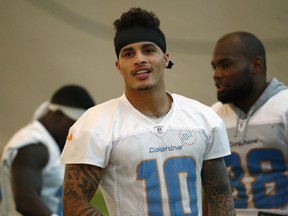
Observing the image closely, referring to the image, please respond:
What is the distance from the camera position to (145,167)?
3191 millimetres

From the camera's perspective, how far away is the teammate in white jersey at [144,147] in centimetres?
315

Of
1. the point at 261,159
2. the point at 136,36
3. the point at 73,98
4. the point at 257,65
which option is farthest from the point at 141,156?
the point at 73,98

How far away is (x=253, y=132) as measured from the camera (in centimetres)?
436

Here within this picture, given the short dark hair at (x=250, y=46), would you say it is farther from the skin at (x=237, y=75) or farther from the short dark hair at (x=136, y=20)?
the short dark hair at (x=136, y=20)

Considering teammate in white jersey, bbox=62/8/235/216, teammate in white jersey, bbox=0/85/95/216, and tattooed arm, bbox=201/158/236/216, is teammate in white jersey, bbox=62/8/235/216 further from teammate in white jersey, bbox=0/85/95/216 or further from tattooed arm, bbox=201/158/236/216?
teammate in white jersey, bbox=0/85/95/216

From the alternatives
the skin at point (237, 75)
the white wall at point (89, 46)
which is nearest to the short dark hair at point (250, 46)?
the skin at point (237, 75)

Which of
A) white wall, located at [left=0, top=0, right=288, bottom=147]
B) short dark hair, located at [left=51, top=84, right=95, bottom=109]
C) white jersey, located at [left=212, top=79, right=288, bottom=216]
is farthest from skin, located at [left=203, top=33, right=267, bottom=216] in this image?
white wall, located at [left=0, top=0, right=288, bottom=147]

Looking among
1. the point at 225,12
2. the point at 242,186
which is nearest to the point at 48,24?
the point at 225,12

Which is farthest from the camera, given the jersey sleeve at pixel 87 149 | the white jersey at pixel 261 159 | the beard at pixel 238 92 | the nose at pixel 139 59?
the beard at pixel 238 92

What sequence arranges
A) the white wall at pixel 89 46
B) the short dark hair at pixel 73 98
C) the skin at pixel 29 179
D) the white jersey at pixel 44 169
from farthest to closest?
the white wall at pixel 89 46 < the short dark hair at pixel 73 98 < the white jersey at pixel 44 169 < the skin at pixel 29 179

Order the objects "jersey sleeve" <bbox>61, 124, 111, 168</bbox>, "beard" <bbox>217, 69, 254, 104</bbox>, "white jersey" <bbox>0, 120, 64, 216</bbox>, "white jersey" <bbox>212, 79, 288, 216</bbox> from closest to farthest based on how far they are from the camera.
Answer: "jersey sleeve" <bbox>61, 124, 111, 168</bbox> < "white jersey" <bbox>212, 79, 288, 216</bbox> < "beard" <bbox>217, 69, 254, 104</bbox> < "white jersey" <bbox>0, 120, 64, 216</bbox>

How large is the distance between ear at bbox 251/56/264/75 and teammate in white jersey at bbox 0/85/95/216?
139cm

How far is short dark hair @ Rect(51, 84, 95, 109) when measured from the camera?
17.7 feet

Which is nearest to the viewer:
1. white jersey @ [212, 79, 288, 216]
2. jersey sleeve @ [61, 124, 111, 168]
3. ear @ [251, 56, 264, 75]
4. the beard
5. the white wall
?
jersey sleeve @ [61, 124, 111, 168]
